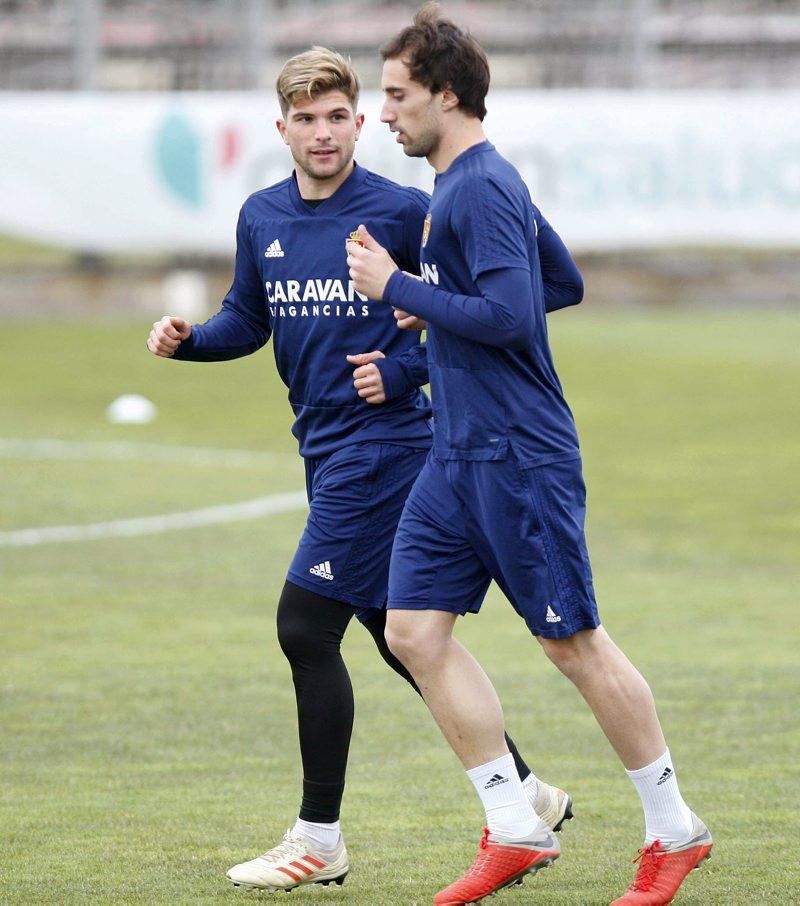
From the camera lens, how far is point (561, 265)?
5035mm

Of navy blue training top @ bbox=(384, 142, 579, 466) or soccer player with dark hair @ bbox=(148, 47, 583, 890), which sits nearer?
navy blue training top @ bbox=(384, 142, 579, 466)

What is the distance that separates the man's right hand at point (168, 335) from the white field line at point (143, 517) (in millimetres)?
5722

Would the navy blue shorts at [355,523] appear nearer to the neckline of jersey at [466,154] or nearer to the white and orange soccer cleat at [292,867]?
the white and orange soccer cleat at [292,867]

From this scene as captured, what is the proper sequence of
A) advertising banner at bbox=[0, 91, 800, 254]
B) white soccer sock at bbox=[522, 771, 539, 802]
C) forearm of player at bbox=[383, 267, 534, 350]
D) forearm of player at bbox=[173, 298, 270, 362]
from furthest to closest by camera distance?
1. advertising banner at bbox=[0, 91, 800, 254]
2. forearm of player at bbox=[173, 298, 270, 362]
3. white soccer sock at bbox=[522, 771, 539, 802]
4. forearm of player at bbox=[383, 267, 534, 350]

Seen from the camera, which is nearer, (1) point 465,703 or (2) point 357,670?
(1) point 465,703

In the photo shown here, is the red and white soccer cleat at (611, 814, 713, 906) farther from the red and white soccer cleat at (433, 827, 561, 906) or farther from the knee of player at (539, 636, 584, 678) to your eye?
the knee of player at (539, 636, 584, 678)

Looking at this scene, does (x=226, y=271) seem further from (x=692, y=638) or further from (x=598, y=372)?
(x=692, y=638)

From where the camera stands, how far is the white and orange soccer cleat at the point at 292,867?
4.88 meters

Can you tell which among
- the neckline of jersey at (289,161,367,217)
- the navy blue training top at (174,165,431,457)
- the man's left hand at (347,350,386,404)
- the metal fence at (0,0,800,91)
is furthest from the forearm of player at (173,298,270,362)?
the metal fence at (0,0,800,91)

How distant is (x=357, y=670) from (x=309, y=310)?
3.05 m

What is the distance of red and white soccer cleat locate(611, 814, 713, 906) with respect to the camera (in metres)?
4.63

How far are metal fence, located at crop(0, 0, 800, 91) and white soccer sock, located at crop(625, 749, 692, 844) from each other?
26220mm

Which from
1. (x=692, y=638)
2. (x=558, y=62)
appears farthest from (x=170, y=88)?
(x=692, y=638)

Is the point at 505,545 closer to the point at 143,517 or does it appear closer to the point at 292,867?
the point at 292,867
